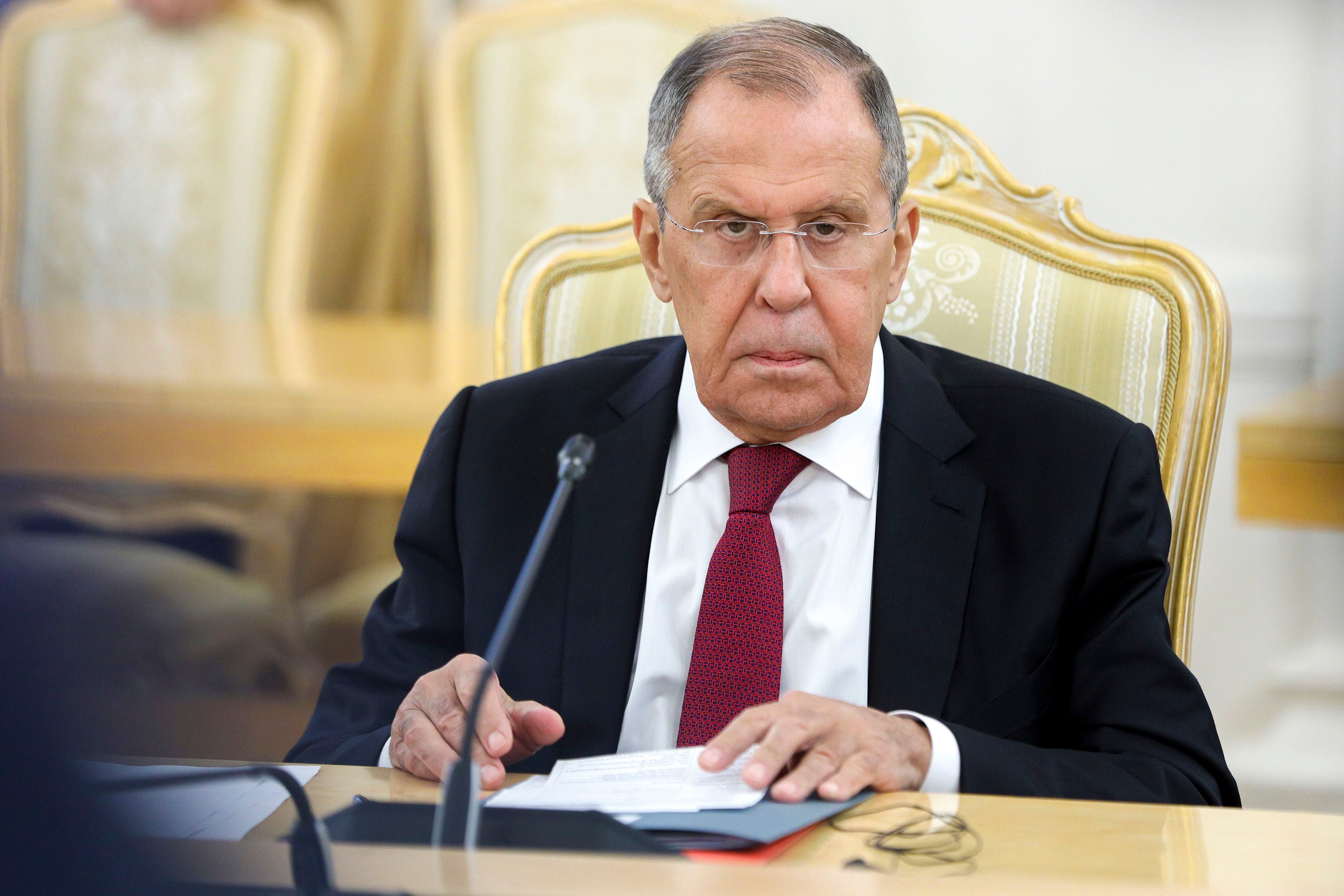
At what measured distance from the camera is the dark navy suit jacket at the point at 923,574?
3.35 ft

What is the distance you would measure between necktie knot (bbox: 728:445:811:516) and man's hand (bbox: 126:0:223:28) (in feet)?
7.12

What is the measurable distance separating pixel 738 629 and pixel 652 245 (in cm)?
39

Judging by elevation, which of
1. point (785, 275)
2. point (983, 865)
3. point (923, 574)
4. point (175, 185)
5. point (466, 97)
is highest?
point (466, 97)

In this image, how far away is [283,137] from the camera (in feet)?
8.90

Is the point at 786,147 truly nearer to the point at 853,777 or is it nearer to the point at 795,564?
the point at 795,564

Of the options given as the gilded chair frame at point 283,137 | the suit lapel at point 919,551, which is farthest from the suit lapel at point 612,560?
the gilded chair frame at point 283,137

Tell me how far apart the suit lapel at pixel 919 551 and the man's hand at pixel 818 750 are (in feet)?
0.64

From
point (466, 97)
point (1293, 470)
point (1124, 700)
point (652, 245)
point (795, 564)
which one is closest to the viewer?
point (1124, 700)

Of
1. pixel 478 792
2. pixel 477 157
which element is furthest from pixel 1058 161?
pixel 478 792

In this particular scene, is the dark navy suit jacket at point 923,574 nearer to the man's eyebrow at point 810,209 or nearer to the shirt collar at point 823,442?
the shirt collar at point 823,442

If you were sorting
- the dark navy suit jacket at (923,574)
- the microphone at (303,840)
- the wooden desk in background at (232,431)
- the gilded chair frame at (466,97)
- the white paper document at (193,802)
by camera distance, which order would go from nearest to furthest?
the white paper document at (193,802), the microphone at (303,840), the dark navy suit jacket at (923,574), the wooden desk in background at (232,431), the gilded chair frame at (466,97)

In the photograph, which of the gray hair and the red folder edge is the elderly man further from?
the red folder edge

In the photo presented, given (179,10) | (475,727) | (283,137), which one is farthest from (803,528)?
(179,10)

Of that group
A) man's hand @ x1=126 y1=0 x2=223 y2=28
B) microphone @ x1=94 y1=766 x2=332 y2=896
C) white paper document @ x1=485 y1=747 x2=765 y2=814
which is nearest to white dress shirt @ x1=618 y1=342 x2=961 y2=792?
white paper document @ x1=485 y1=747 x2=765 y2=814
